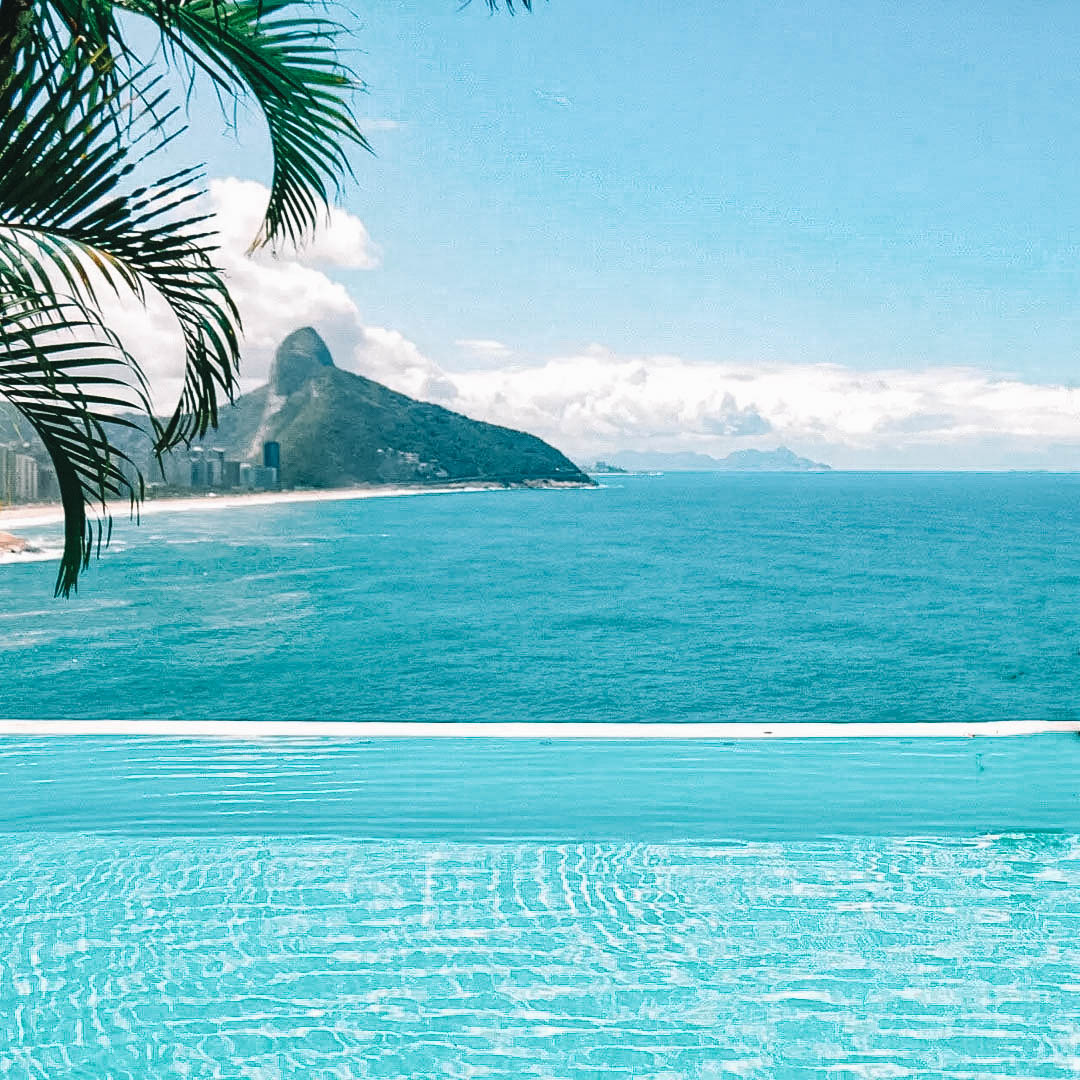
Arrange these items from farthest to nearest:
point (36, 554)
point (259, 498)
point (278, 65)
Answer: point (259, 498) < point (36, 554) < point (278, 65)

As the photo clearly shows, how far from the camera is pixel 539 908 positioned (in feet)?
7.50

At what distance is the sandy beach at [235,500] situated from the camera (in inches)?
1659

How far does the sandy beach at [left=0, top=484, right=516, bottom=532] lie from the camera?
42128 millimetres

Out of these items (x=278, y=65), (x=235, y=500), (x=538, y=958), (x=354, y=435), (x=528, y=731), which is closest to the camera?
(x=278, y=65)

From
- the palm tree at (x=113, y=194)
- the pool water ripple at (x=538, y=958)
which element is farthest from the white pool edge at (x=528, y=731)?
the palm tree at (x=113, y=194)

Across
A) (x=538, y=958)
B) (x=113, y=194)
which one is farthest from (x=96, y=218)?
(x=538, y=958)

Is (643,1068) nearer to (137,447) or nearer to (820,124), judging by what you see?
(137,447)

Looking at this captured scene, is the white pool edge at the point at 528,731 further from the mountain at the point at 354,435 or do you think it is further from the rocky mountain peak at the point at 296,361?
the rocky mountain peak at the point at 296,361

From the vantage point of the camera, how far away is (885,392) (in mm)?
58344

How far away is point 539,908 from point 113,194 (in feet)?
5.87

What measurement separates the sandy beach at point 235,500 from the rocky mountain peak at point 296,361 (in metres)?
10.5

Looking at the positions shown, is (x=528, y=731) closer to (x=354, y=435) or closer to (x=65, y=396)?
(x=65, y=396)

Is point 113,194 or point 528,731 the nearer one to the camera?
point 113,194

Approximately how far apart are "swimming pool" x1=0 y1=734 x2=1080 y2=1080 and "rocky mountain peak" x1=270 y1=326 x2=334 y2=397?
220 ft
